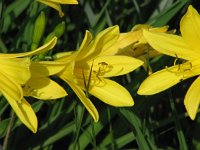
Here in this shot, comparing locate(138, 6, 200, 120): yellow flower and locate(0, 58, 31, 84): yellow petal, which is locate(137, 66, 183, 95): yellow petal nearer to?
locate(138, 6, 200, 120): yellow flower

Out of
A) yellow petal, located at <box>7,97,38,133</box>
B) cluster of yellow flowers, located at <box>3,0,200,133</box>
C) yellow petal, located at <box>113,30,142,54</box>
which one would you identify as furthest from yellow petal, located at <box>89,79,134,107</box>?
yellow petal, located at <box>7,97,38,133</box>

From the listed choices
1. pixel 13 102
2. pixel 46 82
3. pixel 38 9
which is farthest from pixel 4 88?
pixel 38 9

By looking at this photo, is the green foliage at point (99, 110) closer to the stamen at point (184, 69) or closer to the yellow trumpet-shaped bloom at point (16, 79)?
the stamen at point (184, 69)

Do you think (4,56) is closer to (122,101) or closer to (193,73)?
(122,101)

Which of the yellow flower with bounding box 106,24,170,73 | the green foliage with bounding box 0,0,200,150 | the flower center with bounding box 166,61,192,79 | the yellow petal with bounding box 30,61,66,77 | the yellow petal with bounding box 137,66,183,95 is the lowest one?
the green foliage with bounding box 0,0,200,150

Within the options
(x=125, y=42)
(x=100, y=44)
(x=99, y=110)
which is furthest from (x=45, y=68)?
(x=99, y=110)

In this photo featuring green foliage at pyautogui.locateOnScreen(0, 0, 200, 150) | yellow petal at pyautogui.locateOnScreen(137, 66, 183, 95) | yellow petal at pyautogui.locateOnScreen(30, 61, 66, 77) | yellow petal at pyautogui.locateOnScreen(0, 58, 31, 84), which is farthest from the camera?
green foliage at pyautogui.locateOnScreen(0, 0, 200, 150)

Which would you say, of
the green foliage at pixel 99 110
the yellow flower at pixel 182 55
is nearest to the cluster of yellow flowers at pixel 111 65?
the yellow flower at pixel 182 55
